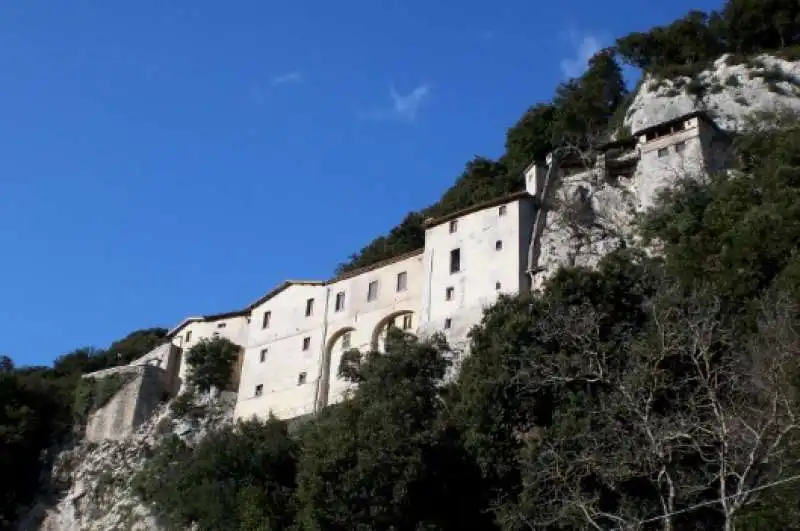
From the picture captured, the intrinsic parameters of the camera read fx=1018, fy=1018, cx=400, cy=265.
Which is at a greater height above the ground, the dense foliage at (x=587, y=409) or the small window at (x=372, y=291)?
the small window at (x=372, y=291)

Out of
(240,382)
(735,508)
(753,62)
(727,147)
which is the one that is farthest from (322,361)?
(735,508)

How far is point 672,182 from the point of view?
43094 millimetres

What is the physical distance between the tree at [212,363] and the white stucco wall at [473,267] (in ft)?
40.7

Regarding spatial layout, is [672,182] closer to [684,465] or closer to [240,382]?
[684,465]

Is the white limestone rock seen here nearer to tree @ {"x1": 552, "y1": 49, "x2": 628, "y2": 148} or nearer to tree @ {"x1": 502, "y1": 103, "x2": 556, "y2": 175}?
tree @ {"x1": 552, "y1": 49, "x2": 628, "y2": 148}

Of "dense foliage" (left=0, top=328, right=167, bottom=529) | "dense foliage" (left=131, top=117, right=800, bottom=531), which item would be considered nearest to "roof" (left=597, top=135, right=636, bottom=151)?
"dense foliage" (left=131, top=117, right=800, bottom=531)

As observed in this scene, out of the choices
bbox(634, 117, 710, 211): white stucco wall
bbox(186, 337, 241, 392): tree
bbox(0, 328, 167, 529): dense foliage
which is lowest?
bbox(0, 328, 167, 529): dense foliage

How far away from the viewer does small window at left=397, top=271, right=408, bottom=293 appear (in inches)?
1837

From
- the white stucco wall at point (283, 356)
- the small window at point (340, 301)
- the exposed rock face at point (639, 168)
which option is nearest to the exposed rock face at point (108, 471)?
the white stucco wall at point (283, 356)

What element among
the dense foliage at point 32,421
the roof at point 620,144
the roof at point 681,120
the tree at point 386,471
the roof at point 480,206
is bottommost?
the tree at point 386,471

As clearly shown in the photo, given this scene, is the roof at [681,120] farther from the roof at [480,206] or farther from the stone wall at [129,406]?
the stone wall at [129,406]

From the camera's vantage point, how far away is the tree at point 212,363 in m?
51.2

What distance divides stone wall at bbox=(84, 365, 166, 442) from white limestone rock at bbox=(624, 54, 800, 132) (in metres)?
27.5

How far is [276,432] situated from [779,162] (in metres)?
22.3
